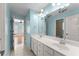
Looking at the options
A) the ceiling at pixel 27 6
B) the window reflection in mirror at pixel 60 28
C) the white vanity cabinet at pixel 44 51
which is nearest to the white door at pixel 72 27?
the window reflection in mirror at pixel 60 28

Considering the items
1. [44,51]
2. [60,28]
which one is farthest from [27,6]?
[44,51]

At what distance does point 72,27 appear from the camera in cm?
221

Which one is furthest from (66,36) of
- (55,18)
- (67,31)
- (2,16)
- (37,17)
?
(2,16)

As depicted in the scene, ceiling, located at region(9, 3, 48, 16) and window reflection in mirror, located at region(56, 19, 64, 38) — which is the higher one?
ceiling, located at region(9, 3, 48, 16)

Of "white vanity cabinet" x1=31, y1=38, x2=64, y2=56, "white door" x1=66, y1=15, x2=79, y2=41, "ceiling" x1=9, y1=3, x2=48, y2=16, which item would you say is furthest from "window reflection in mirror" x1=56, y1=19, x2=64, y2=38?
"ceiling" x1=9, y1=3, x2=48, y2=16

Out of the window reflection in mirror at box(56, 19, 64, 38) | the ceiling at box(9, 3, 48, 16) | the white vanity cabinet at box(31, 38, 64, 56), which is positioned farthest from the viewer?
the ceiling at box(9, 3, 48, 16)

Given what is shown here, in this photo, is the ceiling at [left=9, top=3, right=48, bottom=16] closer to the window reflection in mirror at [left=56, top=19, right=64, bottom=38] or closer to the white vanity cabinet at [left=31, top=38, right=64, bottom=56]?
the window reflection in mirror at [left=56, top=19, right=64, bottom=38]

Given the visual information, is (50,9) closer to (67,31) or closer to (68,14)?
(68,14)

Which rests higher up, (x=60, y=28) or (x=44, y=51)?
(x=60, y=28)

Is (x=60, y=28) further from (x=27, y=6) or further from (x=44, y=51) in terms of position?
(x=27, y=6)

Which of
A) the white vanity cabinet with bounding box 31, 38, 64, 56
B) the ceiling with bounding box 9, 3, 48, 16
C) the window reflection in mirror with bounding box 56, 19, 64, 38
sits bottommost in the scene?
the white vanity cabinet with bounding box 31, 38, 64, 56

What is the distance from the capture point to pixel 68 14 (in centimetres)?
232

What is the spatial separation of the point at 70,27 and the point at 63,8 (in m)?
0.58

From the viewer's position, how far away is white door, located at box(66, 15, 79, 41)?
211 centimetres
